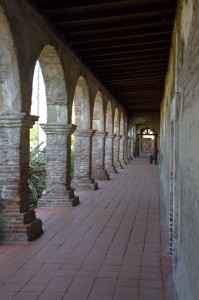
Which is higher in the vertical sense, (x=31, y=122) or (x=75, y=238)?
(x=31, y=122)

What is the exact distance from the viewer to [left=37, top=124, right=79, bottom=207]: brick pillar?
9.12m

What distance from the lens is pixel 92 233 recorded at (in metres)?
6.74

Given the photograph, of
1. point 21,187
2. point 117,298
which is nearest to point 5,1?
point 21,187

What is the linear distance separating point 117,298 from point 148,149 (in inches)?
1784

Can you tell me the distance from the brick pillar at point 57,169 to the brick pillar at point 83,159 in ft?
8.62

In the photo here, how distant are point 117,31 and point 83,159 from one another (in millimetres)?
5184

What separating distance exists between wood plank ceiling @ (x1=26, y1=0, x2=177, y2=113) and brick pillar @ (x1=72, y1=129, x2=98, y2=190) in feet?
6.50

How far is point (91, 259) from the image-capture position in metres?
5.27

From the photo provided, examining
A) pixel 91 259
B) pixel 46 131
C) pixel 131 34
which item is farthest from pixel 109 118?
pixel 91 259

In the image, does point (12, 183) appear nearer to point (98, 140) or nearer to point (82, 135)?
point (82, 135)

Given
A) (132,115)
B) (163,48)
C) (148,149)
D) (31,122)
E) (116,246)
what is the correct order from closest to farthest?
1. (116,246)
2. (31,122)
3. (163,48)
4. (132,115)
5. (148,149)

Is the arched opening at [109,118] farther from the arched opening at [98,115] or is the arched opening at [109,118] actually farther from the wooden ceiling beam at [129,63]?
the wooden ceiling beam at [129,63]

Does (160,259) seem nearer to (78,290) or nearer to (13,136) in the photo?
(78,290)

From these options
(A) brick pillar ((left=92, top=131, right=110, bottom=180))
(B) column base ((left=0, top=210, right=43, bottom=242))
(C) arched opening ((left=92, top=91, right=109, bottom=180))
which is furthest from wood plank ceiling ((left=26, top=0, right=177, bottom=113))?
(B) column base ((left=0, top=210, right=43, bottom=242))
